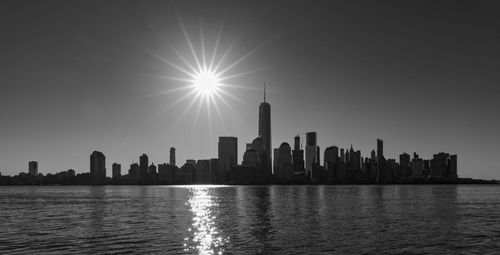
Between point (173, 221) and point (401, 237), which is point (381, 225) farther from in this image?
point (173, 221)

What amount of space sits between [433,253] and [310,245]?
14.0 metres

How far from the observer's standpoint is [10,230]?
71000 mm

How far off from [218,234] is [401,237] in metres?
25.7

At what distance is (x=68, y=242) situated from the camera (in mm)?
57906

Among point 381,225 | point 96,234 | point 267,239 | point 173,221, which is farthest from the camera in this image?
point 173,221

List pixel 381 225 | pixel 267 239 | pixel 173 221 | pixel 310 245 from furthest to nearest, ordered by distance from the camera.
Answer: pixel 173 221
pixel 381 225
pixel 267 239
pixel 310 245

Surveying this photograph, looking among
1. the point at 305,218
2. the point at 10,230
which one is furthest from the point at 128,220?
the point at 305,218

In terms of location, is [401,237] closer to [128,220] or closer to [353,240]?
[353,240]

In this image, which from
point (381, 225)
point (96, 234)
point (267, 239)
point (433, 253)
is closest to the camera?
point (433, 253)

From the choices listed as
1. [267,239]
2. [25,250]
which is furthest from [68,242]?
[267,239]

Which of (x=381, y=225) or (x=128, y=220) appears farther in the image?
(x=128, y=220)

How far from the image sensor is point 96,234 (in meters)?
65.9

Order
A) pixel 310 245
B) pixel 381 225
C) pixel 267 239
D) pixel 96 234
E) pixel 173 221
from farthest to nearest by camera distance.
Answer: pixel 173 221, pixel 381 225, pixel 96 234, pixel 267 239, pixel 310 245

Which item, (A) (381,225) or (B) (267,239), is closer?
(B) (267,239)
